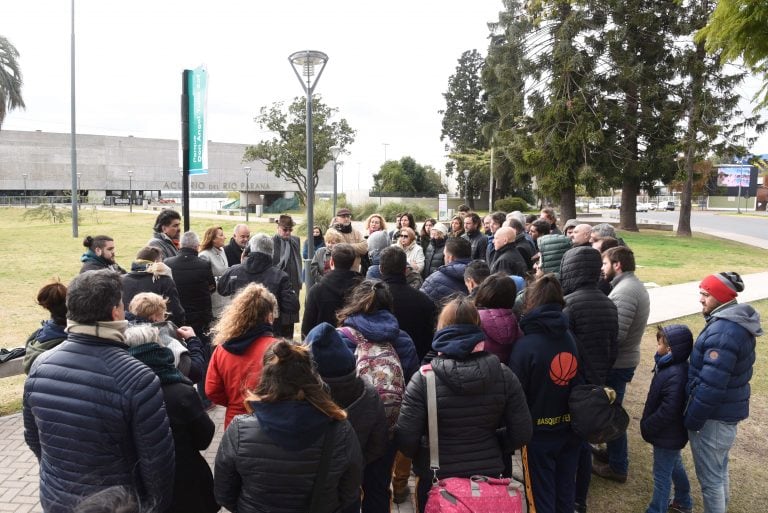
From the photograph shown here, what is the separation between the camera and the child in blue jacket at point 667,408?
3.35 m

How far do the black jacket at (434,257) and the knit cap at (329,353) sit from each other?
483cm

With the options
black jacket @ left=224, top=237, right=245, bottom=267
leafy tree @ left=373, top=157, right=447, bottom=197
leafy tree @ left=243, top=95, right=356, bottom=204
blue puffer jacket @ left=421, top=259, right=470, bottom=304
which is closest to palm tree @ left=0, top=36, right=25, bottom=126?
leafy tree @ left=243, top=95, right=356, bottom=204

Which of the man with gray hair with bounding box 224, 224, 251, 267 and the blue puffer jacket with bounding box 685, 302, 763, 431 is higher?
the man with gray hair with bounding box 224, 224, 251, 267

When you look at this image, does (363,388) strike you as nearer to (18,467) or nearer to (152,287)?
(152,287)

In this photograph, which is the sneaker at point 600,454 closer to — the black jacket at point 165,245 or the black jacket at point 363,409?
the black jacket at point 363,409

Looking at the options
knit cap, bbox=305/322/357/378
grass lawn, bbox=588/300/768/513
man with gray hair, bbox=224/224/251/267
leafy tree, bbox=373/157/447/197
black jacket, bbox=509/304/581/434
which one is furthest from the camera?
leafy tree, bbox=373/157/447/197

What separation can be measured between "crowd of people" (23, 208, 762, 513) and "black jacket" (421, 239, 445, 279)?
93.1 inches

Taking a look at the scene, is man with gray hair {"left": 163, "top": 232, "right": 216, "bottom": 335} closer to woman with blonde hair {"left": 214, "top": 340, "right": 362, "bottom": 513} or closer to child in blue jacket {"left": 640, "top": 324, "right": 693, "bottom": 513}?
woman with blonde hair {"left": 214, "top": 340, "right": 362, "bottom": 513}

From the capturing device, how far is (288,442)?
2.10m

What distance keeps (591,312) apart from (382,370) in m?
1.58

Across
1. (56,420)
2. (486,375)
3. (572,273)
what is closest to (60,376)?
(56,420)

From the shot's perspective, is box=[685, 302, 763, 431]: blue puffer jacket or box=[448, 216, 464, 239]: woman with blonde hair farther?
box=[448, 216, 464, 239]: woman with blonde hair

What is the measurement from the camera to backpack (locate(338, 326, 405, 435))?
305 cm

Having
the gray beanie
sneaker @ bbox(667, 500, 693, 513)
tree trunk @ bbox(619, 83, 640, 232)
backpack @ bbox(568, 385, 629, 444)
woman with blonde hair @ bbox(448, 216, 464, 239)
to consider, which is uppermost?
tree trunk @ bbox(619, 83, 640, 232)
